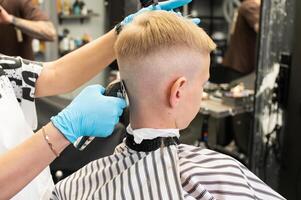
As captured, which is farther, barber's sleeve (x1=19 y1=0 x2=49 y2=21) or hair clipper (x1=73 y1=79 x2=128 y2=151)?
barber's sleeve (x1=19 y1=0 x2=49 y2=21)

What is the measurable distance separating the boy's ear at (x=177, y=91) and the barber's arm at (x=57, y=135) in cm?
14

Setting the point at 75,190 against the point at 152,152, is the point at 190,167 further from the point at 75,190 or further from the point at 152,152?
the point at 75,190

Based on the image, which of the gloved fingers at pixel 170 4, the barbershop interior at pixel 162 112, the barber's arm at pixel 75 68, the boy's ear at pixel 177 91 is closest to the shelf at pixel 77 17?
the barbershop interior at pixel 162 112

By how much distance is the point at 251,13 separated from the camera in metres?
2.61

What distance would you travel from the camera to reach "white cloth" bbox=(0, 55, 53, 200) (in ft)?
4.03

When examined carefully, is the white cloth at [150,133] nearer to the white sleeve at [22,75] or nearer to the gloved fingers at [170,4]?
the gloved fingers at [170,4]

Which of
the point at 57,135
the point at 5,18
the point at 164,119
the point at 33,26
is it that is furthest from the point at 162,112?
the point at 33,26

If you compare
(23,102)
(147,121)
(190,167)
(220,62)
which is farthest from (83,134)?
(220,62)

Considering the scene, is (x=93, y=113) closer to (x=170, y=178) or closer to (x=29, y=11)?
(x=170, y=178)

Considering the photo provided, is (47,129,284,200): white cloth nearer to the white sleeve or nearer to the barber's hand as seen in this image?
the white sleeve

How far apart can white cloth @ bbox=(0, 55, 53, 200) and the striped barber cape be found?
20 centimetres

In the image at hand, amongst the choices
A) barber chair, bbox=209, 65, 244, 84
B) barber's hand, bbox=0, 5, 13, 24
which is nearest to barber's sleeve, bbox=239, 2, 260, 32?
barber chair, bbox=209, 65, 244, 84

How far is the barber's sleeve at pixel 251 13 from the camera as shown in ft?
8.32

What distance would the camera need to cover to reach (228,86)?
2891 mm
